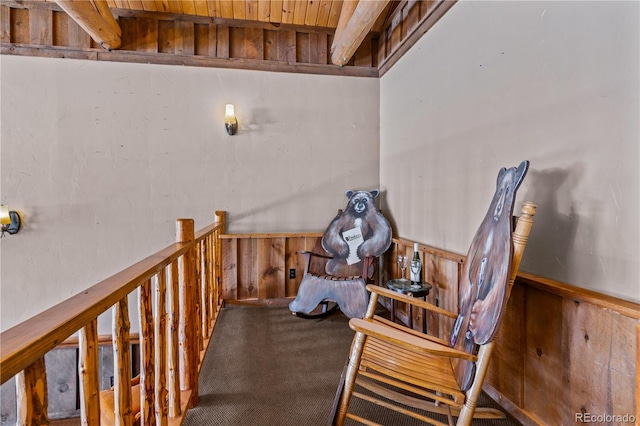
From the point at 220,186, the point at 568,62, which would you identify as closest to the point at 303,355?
the point at 220,186

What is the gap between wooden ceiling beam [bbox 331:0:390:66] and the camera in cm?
236

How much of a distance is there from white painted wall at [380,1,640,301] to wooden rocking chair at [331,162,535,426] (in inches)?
10.6

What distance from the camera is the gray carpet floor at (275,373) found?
1.63m

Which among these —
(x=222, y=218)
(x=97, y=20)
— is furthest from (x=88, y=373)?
(x=97, y=20)

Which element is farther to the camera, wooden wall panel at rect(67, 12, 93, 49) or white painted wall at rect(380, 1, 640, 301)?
wooden wall panel at rect(67, 12, 93, 49)

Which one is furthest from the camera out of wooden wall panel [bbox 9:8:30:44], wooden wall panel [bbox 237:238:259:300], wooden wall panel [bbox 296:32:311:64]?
wooden wall panel [bbox 296:32:311:64]

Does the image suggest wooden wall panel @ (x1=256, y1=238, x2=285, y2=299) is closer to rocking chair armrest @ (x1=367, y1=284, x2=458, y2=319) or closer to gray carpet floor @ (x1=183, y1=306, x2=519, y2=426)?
gray carpet floor @ (x1=183, y1=306, x2=519, y2=426)

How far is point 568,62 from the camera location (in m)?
1.41

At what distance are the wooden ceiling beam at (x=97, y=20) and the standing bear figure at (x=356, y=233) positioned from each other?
2.63 m

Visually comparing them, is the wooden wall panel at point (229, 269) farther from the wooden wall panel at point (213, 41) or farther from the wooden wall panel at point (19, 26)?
the wooden wall panel at point (19, 26)

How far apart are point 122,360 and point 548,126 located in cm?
196

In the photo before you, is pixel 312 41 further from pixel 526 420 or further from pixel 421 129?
pixel 526 420

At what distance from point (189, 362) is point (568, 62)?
89.2 inches

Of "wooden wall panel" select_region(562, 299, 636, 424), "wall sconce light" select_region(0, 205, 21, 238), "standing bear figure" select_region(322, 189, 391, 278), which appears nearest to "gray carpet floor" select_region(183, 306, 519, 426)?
"wooden wall panel" select_region(562, 299, 636, 424)
